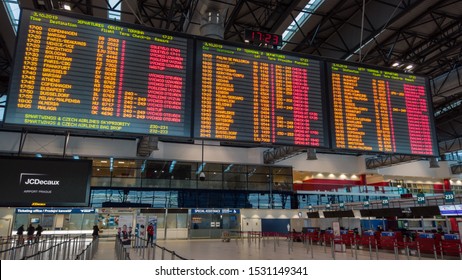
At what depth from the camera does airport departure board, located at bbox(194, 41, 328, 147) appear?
19.6ft

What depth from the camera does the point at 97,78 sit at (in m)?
5.46

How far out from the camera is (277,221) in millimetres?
30219

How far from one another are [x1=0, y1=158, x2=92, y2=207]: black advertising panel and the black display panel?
2.71 feet

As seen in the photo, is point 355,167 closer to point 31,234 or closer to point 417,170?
point 417,170

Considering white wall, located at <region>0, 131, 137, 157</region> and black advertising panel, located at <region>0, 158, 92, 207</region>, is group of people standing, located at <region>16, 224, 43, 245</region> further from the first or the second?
black advertising panel, located at <region>0, 158, 92, 207</region>

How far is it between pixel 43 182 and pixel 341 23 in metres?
13.1

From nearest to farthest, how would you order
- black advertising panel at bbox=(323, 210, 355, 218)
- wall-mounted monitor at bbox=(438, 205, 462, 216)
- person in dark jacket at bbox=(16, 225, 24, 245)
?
1. wall-mounted monitor at bbox=(438, 205, 462, 216)
2. person in dark jacket at bbox=(16, 225, 24, 245)
3. black advertising panel at bbox=(323, 210, 355, 218)

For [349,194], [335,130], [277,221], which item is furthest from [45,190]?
[349,194]

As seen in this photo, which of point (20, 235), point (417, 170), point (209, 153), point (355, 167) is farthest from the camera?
point (417, 170)

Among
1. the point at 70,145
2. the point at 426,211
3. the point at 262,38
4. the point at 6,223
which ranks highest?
the point at 70,145

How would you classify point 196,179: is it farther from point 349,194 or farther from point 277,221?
point 349,194

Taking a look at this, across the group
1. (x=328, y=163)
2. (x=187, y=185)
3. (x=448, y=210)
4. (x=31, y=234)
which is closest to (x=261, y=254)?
→ (x=448, y=210)

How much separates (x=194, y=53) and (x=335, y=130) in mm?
3062

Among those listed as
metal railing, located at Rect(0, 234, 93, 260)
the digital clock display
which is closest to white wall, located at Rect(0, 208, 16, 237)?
metal railing, located at Rect(0, 234, 93, 260)
